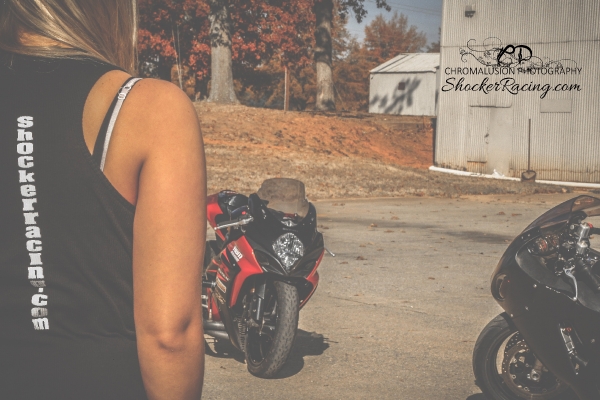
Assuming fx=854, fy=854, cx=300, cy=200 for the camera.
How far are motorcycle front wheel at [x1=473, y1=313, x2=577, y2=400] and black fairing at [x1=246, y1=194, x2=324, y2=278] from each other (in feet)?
4.29

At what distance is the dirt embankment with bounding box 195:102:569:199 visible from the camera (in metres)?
21.1

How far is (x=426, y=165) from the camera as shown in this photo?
30.7 metres

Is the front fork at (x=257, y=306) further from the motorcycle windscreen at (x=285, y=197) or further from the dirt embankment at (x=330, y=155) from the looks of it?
the dirt embankment at (x=330, y=155)

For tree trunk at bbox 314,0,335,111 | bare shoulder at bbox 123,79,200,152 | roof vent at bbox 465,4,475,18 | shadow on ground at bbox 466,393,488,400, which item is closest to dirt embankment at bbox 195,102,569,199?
roof vent at bbox 465,4,475,18

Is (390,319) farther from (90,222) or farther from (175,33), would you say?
(175,33)

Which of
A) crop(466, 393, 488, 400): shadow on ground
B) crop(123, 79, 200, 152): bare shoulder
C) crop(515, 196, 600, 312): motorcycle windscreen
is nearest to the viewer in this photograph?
crop(123, 79, 200, 152): bare shoulder

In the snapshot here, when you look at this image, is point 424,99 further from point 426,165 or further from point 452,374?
point 452,374

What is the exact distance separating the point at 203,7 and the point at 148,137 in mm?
46106

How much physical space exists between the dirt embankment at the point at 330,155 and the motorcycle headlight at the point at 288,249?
1310 cm

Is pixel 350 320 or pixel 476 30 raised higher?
pixel 476 30

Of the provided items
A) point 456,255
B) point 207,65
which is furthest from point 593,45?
point 207,65
